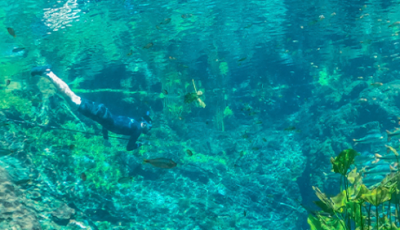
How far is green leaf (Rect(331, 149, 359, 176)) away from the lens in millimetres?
2727

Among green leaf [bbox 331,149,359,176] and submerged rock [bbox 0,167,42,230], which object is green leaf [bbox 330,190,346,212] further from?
submerged rock [bbox 0,167,42,230]

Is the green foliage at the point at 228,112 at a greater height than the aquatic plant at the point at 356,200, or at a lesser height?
lesser

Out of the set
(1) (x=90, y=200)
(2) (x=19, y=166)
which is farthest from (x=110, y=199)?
(2) (x=19, y=166)

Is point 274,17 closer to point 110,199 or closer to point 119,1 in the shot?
point 119,1

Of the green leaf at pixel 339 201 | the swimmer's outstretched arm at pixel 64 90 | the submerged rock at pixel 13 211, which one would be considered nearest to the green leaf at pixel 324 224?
the green leaf at pixel 339 201

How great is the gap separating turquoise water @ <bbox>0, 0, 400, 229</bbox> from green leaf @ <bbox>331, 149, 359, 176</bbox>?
5433mm

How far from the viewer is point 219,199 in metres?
12.4

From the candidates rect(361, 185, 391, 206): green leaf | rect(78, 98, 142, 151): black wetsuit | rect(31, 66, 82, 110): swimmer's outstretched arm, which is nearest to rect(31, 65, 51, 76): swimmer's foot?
rect(31, 66, 82, 110): swimmer's outstretched arm

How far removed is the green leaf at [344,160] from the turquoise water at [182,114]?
5433 mm

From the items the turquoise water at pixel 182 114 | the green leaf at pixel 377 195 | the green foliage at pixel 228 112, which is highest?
the green leaf at pixel 377 195

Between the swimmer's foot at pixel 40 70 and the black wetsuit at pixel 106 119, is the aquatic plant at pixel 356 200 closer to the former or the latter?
the black wetsuit at pixel 106 119

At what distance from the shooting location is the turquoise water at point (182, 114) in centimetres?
1066

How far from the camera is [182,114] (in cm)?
1944

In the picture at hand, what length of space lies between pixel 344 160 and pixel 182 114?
17.0 m
